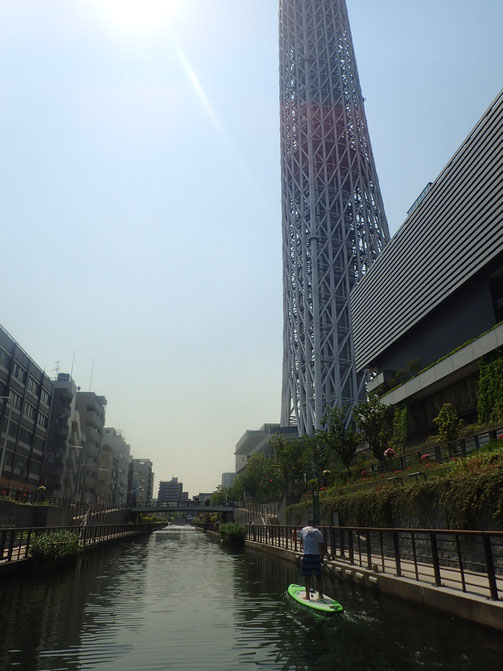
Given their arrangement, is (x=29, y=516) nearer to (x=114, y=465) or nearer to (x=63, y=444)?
(x=63, y=444)

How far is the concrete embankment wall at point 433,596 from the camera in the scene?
10.2 metres

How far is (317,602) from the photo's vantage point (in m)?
13.6

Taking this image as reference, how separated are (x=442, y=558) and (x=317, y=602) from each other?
11.9 feet

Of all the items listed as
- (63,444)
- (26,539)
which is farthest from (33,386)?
(26,539)

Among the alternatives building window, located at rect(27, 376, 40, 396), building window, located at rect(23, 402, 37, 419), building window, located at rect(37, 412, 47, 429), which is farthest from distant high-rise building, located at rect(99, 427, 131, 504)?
building window, located at rect(27, 376, 40, 396)

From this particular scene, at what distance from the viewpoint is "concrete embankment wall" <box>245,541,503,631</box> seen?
10.2m

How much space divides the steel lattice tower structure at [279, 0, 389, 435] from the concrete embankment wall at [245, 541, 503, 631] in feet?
270

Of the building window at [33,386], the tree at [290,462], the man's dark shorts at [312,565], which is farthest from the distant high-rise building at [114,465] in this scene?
the man's dark shorts at [312,565]

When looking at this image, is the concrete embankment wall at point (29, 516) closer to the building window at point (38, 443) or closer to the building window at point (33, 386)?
the building window at point (33, 386)

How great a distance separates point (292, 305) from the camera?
394 ft

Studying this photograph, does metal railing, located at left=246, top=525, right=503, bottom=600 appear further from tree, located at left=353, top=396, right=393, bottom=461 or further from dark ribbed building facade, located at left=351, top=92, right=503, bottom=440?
dark ribbed building facade, located at left=351, top=92, right=503, bottom=440

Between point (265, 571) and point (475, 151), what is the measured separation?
34.9 m

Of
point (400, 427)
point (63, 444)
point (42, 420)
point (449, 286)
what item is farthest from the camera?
point (63, 444)

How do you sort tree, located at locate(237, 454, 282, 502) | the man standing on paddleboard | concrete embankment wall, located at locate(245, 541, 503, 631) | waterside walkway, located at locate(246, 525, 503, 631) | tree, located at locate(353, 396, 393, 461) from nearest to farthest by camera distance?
concrete embankment wall, located at locate(245, 541, 503, 631) → waterside walkway, located at locate(246, 525, 503, 631) → the man standing on paddleboard → tree, located at locate(353, 396, 393, 461) → tree, located at locate(237, 454, 282, 502)
